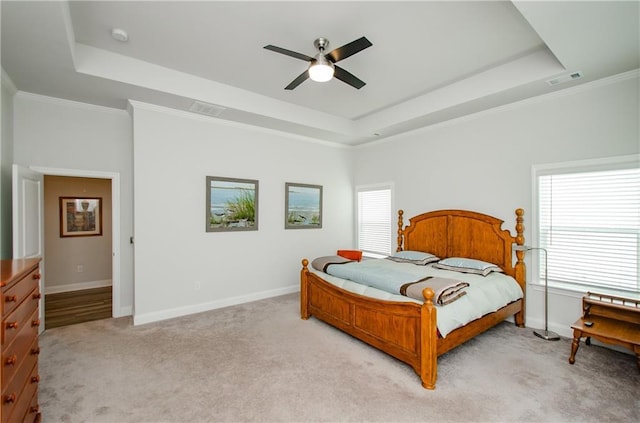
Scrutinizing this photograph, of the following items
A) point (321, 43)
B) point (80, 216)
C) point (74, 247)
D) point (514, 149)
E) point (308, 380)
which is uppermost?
point (321, 43)

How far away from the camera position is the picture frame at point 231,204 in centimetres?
443

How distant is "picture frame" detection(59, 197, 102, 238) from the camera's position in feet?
17.6

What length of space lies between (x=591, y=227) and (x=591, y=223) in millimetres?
45

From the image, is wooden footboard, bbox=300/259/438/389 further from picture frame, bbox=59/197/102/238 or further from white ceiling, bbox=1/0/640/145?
picture frame, bbox=59/197/102/238

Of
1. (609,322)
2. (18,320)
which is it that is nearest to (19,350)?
(18,320)

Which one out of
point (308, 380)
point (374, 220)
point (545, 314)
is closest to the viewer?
point (308, 380)

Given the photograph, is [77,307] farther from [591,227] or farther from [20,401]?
[591,227]

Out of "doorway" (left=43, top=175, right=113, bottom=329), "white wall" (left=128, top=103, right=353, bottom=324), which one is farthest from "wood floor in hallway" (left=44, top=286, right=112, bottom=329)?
"white wall" (left=128, top=103, right=353, bottom=324)

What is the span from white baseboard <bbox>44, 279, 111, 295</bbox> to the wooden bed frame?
426 cm

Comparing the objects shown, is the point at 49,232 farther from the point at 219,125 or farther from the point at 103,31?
the point at 103,31

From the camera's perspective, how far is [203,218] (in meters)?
4.38

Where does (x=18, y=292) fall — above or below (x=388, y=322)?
above

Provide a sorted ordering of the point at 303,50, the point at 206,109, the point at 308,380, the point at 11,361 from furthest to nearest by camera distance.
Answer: the point at 206,109, the point at 303,50, the point at 308,380, the point at 11,361

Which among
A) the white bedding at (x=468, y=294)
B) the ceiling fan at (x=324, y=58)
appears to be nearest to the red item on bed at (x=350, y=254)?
the white bedding at (x=468, y=294)
